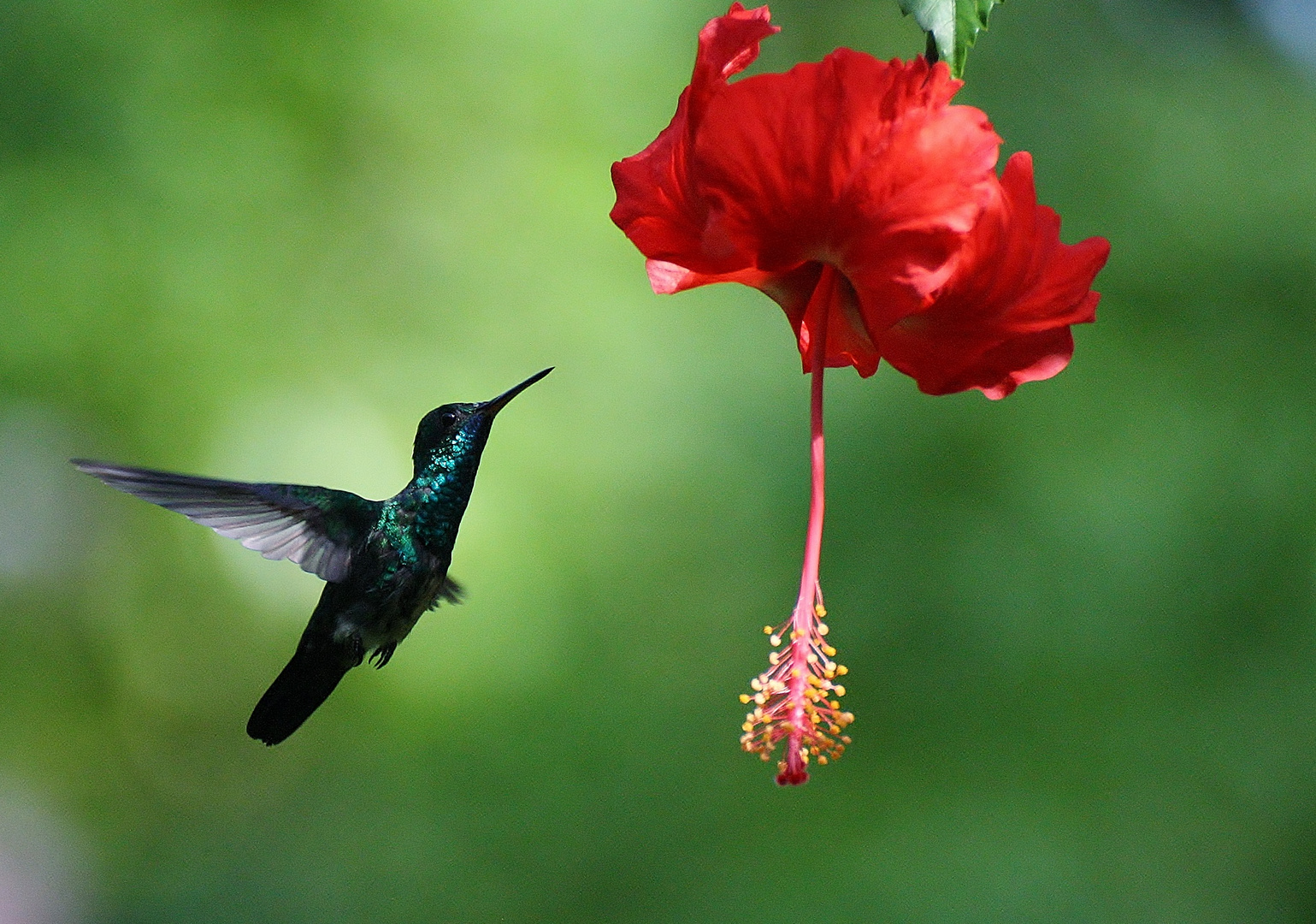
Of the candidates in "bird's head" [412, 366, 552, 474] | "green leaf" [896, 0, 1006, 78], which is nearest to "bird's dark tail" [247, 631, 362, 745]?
"bird's head" [412, 366, 552, 474]

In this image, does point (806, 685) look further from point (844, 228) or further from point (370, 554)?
point (370, 554)

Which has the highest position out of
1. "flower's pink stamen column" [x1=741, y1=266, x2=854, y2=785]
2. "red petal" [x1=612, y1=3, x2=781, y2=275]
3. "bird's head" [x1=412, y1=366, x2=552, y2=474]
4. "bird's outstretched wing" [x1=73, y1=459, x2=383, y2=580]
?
"red petal" [x1=612, y1=3, x2=781, y2=275]

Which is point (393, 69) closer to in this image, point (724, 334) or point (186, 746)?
point (724, 334)

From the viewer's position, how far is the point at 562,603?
3.15 m

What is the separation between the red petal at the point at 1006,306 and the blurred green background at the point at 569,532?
203 cm

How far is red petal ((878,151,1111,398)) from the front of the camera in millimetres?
936

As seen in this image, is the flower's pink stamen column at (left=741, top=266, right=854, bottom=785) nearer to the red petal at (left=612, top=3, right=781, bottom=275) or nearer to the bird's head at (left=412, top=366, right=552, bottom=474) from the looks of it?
the red petal at (left=612, top=3, right=781, bottom=275)

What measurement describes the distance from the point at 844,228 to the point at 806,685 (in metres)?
0.33

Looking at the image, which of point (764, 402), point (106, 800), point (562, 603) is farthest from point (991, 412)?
point (106, 800)

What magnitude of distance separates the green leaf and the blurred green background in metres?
2.25

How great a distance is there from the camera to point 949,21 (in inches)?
32.2

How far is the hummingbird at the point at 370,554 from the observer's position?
52.3 inches

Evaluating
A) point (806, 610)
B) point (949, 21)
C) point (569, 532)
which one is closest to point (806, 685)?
point (806, 610)

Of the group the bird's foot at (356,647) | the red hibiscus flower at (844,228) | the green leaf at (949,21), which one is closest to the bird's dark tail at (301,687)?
the bird's foot at (356,647)
